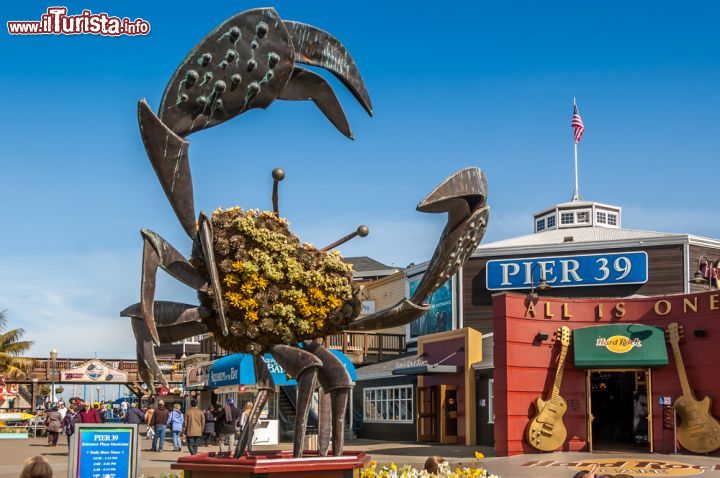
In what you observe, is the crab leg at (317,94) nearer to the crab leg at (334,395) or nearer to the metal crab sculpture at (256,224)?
the metal crab sculpture at (256,224)

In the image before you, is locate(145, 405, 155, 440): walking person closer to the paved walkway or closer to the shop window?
the paved walkway

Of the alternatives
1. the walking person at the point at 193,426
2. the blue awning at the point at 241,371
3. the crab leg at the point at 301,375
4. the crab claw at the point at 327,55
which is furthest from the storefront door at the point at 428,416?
the crab claw at the point at 327,55

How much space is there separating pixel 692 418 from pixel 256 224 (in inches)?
633

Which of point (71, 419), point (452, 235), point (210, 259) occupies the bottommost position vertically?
point (71, 419)

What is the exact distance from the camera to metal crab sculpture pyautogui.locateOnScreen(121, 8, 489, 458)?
10602mm

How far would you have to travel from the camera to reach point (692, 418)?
2375cm

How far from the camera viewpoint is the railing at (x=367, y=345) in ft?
121

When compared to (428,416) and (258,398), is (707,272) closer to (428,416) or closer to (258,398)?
(428,416)

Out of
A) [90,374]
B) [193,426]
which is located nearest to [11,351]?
[90,374]

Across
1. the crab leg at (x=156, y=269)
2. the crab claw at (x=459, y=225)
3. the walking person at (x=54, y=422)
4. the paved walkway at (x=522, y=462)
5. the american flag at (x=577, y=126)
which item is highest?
the american flag at (x=577, y=126)

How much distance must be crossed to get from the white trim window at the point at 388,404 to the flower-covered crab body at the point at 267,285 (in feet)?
68.4

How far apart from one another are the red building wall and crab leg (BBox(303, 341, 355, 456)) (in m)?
13.1

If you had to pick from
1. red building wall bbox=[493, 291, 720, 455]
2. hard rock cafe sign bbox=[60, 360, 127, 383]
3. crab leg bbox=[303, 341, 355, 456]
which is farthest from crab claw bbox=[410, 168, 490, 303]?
hard rock cafe sign bbox=[60, 360, 127, 383]

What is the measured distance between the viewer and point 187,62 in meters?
10.6
